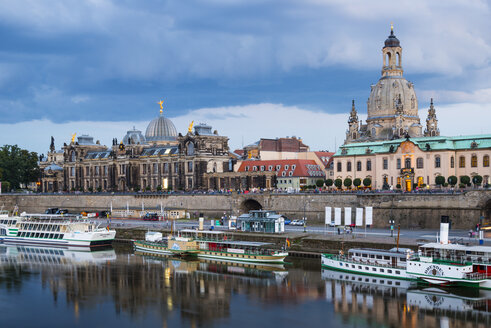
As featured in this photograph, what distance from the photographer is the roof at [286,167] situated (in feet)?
424

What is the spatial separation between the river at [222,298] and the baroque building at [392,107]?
7922cm

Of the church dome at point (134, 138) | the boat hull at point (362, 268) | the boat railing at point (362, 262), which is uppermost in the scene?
the church dome at point (134, 138)

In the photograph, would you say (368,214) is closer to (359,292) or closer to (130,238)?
(359,292)

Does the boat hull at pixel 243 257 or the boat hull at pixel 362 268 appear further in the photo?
the boat hull at pixel 243 257

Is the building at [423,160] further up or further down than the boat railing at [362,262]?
further up

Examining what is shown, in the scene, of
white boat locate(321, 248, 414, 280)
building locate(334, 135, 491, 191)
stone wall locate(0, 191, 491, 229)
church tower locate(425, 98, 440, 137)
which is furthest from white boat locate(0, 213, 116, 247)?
church tower locate(425, 98, 440, 137)

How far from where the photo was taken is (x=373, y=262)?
59531 mm

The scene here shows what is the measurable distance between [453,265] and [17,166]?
465 feet

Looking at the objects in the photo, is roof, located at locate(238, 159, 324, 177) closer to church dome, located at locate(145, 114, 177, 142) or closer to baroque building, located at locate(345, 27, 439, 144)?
baroque building, located at locate(345, 27, 439, 144)

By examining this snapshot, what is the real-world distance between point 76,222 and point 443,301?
175 feet

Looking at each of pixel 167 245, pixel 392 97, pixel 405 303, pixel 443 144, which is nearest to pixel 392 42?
pixel 392 97

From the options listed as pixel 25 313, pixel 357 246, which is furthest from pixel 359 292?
pixel 25 313

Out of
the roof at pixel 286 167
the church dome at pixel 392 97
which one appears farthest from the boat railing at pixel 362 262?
the church dome at pixel 392 97

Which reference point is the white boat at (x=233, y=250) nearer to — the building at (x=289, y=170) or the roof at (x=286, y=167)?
the building at (x=289, y=170)
